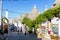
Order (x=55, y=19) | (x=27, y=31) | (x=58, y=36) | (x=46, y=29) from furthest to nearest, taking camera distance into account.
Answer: (x=27, y=31) < (x=46, y=29) < (x=55, y=19) < (x=58, y=36)

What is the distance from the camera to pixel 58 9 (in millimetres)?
22422

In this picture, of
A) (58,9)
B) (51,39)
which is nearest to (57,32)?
(51,39)

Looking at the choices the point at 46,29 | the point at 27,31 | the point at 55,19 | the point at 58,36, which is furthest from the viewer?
the point at 27,31

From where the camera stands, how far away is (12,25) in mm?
47906

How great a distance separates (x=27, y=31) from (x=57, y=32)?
19.0 metres

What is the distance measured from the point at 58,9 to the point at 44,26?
373 cm

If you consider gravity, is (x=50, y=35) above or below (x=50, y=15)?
below

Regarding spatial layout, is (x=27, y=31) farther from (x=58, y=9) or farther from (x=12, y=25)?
(x=58, y=9)

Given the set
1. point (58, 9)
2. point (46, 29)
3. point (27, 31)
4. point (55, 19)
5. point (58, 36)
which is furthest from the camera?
point (27, 31)

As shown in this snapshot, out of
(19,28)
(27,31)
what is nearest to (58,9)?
(27,31)

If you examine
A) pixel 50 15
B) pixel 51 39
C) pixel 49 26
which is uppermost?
pixel 50 15

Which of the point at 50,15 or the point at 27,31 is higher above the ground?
the point at 50,15

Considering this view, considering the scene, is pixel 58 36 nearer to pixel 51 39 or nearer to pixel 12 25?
pixel 51 39

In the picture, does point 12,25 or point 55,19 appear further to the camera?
point 12,25
